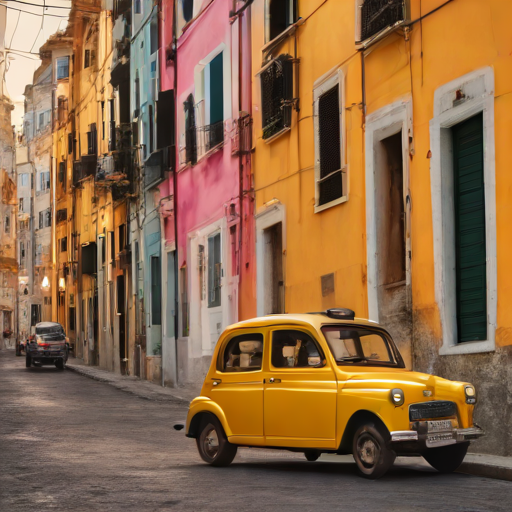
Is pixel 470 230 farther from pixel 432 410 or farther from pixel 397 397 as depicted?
pixel 397 397

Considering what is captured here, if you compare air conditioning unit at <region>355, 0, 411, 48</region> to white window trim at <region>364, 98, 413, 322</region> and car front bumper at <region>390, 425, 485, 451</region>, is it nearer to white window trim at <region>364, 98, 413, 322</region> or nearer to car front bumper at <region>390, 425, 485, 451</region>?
white window trim at <region>364, 98, 413, 322</region>

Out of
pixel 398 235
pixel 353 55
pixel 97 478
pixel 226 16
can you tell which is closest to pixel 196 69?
pixel 226 16

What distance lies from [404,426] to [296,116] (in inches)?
434

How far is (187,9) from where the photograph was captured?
96.2 ft

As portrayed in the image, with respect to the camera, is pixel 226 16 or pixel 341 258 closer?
pixel 341 258

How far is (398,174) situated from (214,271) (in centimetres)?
992

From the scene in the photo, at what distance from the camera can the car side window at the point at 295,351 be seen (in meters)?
11.4

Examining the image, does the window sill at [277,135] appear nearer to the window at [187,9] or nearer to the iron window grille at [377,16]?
the iron window grille at [377,16]

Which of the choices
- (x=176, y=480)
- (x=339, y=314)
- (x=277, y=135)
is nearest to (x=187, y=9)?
(x=277, y=135)

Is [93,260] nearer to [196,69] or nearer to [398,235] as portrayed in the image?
[196,69]

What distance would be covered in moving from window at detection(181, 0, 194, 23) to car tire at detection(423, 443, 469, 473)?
19.8m

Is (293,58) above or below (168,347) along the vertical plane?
above

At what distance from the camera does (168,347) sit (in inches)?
1194

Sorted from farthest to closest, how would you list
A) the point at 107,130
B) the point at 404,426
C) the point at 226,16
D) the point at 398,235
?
the point at 107,130
the point at 226,16
the point at 398,235
the point at 404,426
